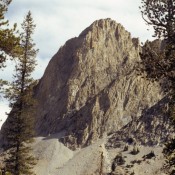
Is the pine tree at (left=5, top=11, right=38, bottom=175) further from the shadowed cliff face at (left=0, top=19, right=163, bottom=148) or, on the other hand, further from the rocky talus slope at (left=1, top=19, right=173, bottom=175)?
the shadowed cliff face at (left=0, top=19, right=163, bottom=148)

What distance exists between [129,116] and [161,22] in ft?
376

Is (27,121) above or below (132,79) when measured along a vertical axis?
below

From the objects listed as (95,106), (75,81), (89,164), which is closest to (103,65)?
(75,81)

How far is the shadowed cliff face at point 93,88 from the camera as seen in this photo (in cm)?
13188

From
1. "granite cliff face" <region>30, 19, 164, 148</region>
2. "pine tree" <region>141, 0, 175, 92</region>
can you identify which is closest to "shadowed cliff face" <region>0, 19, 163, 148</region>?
"granite cliff face" <region>30, 19, 164, 148</region>

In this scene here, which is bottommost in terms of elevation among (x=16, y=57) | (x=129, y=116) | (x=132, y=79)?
(x=16, y=57)

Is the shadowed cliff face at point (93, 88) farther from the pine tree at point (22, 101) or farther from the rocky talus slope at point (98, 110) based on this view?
the pine tree at point (22, 101)

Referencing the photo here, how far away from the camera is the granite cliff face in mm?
131875

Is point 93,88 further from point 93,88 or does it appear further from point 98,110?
point 98,110

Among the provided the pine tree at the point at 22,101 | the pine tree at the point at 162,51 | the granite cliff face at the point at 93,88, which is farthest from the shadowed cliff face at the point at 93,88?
the pine tree at the point at 162,51

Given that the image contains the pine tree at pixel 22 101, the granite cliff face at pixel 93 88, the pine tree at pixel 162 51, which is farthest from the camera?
the granite cliff face at pixel 93 88

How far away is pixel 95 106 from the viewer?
136m

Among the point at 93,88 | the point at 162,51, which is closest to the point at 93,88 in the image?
the point at 93,88

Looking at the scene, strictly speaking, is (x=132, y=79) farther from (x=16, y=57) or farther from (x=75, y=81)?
(x=16, y=57)
